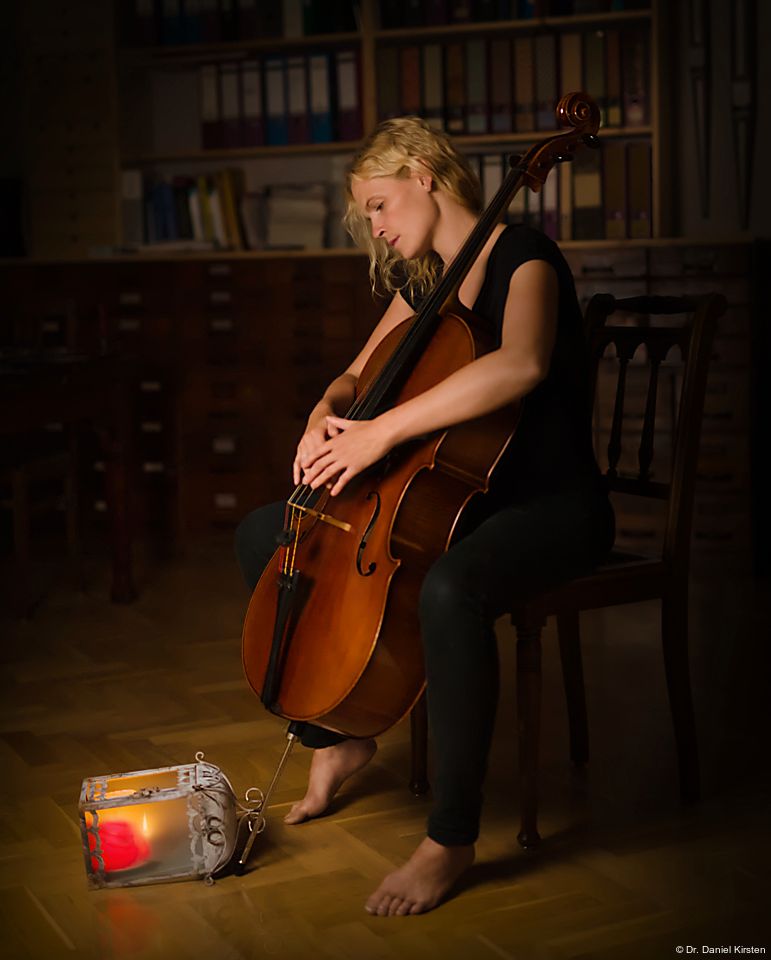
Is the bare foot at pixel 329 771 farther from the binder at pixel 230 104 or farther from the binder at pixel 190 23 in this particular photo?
the binder at pixel 190 23

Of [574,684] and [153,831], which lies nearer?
[153,831]

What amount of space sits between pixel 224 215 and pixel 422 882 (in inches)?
125

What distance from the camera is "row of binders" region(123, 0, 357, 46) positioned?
4.29 metres

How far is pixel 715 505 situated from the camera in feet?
12.5

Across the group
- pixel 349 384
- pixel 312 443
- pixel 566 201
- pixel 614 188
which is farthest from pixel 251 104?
pixel 312 443

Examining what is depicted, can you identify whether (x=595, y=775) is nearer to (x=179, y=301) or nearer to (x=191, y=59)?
(x=179, y=301)

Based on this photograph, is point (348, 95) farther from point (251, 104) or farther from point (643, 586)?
point (643, 586)

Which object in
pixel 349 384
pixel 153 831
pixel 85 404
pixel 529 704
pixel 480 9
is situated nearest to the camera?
pixel 153 831

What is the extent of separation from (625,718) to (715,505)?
57.8 inches

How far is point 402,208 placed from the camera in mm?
1919

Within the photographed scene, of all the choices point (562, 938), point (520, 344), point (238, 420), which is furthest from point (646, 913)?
point (238, 420)

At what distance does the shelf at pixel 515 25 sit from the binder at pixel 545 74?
0.05 metres

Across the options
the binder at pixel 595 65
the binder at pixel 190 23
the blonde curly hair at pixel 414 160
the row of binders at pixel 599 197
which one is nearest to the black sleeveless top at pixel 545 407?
the blonde curly hair at pixel 414 160

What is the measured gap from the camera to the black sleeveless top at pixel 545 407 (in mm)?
1845
